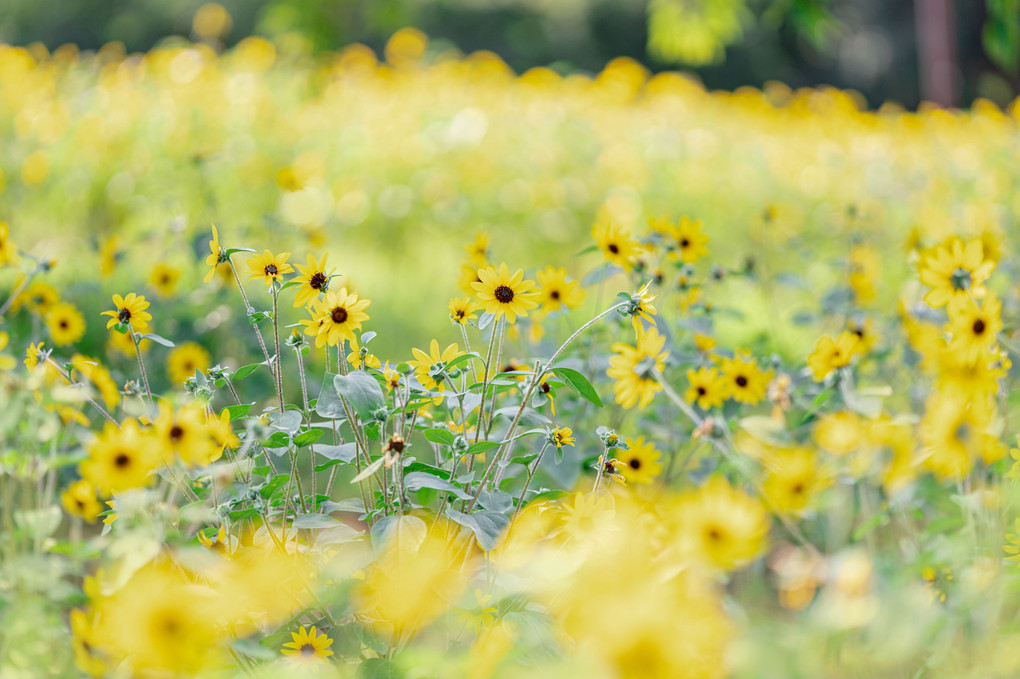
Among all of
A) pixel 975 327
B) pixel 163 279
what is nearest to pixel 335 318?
pixel 975 327

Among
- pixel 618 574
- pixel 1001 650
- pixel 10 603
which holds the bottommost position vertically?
pixel 10 603

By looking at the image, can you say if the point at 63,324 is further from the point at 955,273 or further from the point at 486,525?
the point at 955,273

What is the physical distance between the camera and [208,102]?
4.07 meters

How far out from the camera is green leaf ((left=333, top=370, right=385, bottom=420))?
3.18 feet

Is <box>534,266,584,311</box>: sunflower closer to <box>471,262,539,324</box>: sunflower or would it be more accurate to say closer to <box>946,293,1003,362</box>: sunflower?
<box>471,262,539,324</box>: sunflower

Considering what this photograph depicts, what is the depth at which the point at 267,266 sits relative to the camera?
1112 millimetres

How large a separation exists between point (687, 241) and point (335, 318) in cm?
83

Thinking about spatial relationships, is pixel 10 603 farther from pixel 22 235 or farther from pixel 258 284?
pixel 22 235

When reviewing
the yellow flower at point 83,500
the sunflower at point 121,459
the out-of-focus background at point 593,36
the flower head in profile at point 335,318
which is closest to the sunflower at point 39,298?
the yellow flower at point 83,500

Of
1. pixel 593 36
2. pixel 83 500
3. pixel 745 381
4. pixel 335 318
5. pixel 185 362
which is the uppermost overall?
pixel 335 318

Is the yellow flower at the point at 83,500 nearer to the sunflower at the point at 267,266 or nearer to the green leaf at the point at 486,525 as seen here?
the sunflower at the point at 267,266

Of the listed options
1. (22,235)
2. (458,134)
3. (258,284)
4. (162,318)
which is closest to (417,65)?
(458,134)

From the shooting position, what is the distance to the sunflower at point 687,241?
5.19ft

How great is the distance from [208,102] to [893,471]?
4.01 m
